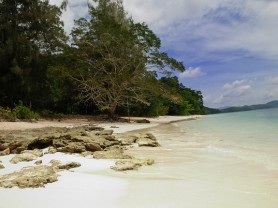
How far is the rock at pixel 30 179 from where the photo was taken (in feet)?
13.8

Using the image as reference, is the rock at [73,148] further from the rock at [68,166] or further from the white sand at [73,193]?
the white sand at [73,193]

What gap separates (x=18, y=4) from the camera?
20812 millimetres

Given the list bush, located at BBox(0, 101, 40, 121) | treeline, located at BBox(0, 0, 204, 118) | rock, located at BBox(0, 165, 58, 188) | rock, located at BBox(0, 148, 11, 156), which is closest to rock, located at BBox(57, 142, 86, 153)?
rock, located at BBox(0, 148, 11, 156)

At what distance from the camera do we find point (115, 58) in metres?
20.3

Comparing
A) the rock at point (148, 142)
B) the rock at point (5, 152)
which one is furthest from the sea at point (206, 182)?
the rock at point (5, 152)

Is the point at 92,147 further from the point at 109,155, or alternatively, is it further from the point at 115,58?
the point at 115,58

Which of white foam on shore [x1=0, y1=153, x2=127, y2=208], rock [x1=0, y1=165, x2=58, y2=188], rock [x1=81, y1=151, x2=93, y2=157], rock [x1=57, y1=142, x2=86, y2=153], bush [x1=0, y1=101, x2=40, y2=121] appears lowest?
white foam on shore [x1=0, y1=153, x2=127, y2=208]

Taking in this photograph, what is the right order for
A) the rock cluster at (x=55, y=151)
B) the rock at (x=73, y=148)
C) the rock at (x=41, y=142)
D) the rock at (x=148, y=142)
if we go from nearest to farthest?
the rock cluster at (x=55, y=151) → the rock at (x=73, y=148) → the rock at (x=41, y=142) → the rock at (x=148, y=142)

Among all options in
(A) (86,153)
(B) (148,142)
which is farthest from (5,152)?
(B) (148,142)

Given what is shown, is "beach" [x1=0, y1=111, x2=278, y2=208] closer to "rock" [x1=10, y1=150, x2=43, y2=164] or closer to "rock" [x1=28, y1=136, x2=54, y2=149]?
"rock" [x1=10, y1=150, x2=43, y2=164]

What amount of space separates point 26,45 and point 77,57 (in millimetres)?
3917

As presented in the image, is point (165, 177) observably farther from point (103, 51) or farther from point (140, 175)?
point (103, 51)

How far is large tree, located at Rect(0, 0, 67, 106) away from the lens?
19.7m

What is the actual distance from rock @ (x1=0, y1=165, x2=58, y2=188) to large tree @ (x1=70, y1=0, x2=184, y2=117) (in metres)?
15.6
